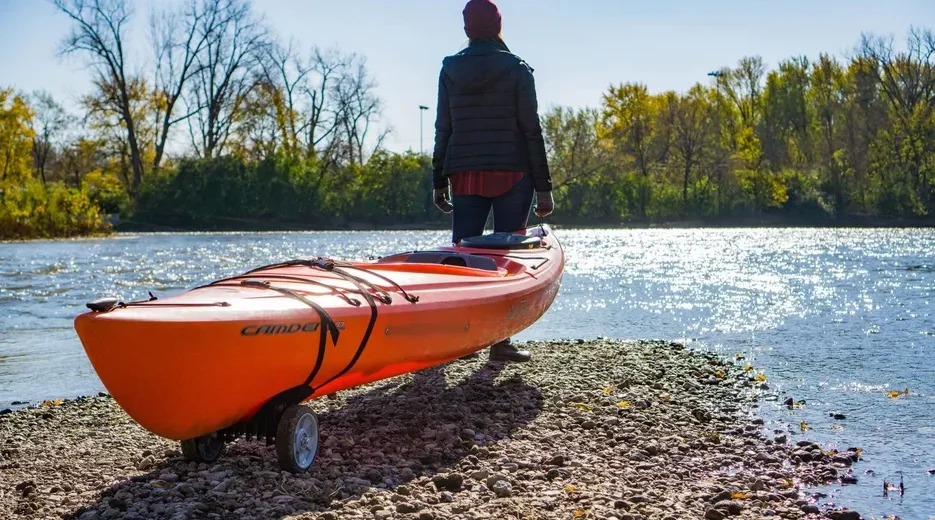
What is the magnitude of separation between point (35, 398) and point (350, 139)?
3705 cm

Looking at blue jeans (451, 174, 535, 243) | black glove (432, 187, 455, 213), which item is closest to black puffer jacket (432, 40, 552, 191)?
blue jeans (451, 174, 535, 243)

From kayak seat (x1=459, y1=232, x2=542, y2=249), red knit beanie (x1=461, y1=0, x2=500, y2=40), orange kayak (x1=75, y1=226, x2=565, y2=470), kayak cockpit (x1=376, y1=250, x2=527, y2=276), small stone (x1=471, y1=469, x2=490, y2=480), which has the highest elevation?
red knit beanie (x1=461, y1=0, x2=500, y2=40)

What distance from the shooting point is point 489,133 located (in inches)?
224

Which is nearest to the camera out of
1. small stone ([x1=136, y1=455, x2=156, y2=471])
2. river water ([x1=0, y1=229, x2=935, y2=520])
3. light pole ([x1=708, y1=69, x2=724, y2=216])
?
small stone ([x1=136, y1=455, x2=156, y2=471])

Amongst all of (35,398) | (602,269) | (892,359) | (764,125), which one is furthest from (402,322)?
(764,125)

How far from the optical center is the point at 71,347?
748 centimetres

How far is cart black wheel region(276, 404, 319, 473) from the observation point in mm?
Result: 3342

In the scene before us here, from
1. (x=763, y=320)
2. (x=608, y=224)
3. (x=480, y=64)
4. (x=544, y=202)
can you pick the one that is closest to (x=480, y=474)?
(x=544, y=202)

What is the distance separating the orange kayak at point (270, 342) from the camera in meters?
3.05

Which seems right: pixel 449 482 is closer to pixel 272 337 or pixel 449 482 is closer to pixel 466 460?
pixel 466 460

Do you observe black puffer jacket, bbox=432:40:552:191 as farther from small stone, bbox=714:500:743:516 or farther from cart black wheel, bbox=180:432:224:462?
small stone, bbox=714:500:743:516

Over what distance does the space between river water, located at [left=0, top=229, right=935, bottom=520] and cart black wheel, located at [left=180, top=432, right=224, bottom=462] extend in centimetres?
242

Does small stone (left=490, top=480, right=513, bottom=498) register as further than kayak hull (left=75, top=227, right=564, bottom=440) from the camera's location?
Yes

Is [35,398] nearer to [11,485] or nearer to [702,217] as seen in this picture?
[11,485]
